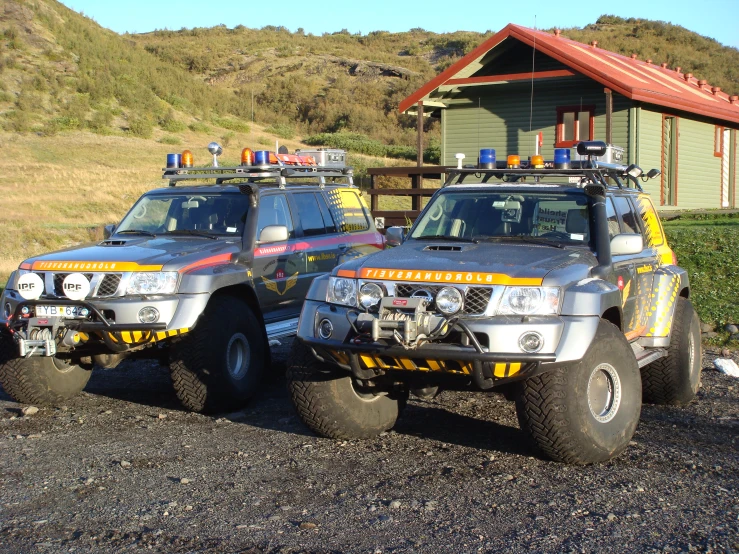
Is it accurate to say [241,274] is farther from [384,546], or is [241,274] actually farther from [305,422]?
[384,546]

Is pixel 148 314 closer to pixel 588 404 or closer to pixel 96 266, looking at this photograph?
pixel 96 266

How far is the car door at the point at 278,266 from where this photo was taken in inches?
320

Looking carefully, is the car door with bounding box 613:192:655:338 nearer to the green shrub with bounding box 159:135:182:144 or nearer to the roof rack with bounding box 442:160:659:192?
the roof rack with bounding box 442:160:659:192

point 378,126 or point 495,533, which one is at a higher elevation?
point 378,126

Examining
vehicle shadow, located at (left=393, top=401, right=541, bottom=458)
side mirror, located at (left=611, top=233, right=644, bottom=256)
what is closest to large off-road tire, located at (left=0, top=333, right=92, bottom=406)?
vehicle shadow, located at (left=393, top=401, right=541, bottom=458)

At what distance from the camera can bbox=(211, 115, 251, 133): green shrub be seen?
4606 cm

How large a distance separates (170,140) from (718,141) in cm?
2309

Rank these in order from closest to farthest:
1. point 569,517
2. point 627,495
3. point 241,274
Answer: point 569,517 < point 627,495 < point 241,274

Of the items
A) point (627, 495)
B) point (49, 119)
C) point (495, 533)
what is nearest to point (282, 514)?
point (495, 533)

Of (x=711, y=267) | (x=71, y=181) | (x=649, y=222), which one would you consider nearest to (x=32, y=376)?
(x=649, y=222)

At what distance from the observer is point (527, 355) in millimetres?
5262

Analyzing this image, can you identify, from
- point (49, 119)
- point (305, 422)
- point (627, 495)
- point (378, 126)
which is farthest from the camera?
point (378, 126)

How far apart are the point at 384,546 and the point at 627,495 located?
1.54 metres

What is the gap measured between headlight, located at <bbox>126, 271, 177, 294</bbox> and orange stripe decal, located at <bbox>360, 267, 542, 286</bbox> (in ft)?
6.33
